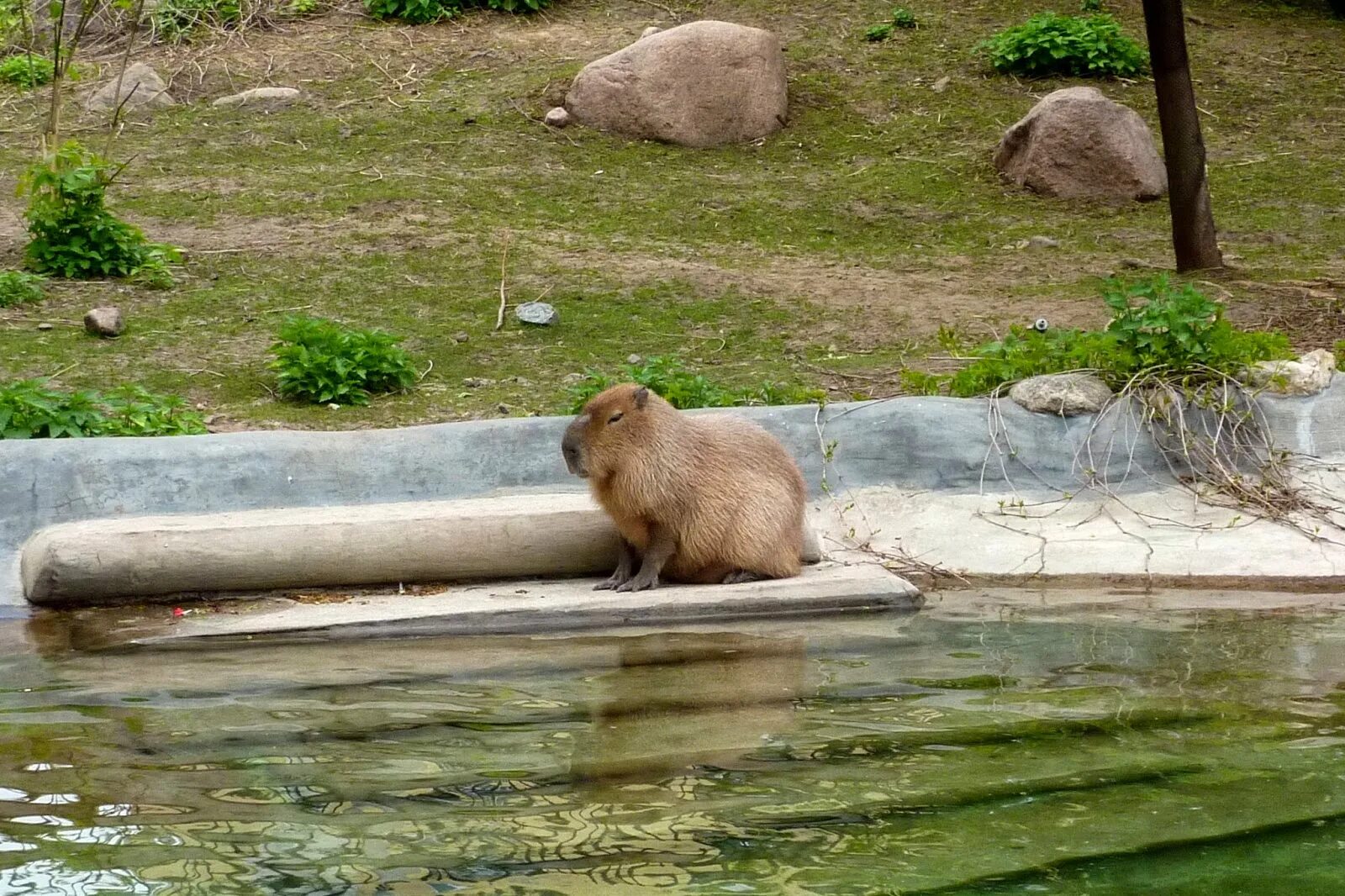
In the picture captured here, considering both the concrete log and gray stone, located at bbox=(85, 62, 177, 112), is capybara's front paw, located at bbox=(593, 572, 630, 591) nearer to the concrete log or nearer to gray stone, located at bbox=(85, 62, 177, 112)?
the concrete log

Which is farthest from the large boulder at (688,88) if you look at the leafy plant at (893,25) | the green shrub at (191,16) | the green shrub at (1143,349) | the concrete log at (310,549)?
the concrete log at (310,549)

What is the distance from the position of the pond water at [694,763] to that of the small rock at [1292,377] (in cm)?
165

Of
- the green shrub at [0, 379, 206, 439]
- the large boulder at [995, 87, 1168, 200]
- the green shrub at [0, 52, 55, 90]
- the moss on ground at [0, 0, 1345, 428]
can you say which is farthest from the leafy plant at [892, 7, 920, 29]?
the green shrub at [0, 379, 206, 439]

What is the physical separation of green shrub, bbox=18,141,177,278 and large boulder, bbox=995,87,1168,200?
6294 millimetres

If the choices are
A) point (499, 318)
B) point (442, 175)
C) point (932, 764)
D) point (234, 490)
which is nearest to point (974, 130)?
point (442, 175)

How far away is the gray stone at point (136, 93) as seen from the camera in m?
Result: 13.2

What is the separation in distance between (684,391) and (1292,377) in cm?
265

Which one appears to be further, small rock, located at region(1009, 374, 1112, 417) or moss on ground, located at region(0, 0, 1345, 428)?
moss on ground, located at region(0, 0, 1345, 428)

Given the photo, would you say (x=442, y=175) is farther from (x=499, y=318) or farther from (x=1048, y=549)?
(x=1048, y=549)

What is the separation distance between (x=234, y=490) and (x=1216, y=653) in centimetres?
378

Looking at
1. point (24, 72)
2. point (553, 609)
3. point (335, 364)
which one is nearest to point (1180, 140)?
point (335, 364)

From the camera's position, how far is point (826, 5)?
15.3 meters

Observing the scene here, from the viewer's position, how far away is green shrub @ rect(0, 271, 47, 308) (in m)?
9.05

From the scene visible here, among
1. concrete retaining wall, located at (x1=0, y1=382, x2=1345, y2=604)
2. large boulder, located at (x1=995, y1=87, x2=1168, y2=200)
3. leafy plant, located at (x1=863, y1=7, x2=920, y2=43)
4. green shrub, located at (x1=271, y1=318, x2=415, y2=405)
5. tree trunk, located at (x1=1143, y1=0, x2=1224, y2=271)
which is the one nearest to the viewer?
concrete retaining wall, located at (x1=0, y1=382, x2=1345, y2=604)
